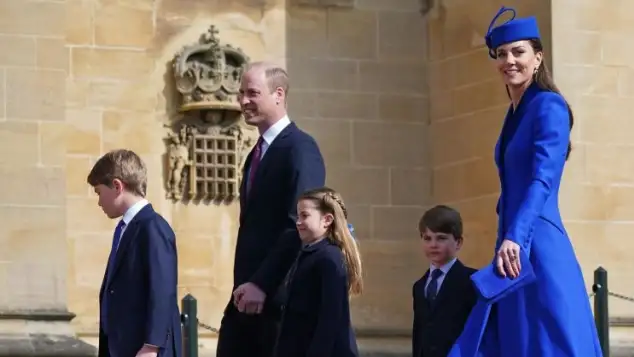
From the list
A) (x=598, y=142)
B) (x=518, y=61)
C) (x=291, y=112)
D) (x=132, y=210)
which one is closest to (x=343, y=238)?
(x=132, y=210)

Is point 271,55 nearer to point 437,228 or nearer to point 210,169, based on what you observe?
point 210,169

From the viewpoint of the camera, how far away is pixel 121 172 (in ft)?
24.1

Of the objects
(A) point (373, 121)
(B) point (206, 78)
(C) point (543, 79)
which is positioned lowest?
(C) point (543, 79)

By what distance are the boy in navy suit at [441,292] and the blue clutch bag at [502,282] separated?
1.59m

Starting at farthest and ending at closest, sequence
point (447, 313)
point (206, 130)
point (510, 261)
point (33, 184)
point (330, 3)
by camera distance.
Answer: point (330, 3) → point (206, 130) → point (33, 184) → point (447, 313) → point (510, 261)

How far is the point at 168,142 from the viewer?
1178 centimetres

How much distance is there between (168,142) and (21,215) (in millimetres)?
1374

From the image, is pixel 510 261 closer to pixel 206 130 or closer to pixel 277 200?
pixel 277 200

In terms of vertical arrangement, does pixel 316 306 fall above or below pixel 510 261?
below

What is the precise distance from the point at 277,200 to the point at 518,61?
4.57ft

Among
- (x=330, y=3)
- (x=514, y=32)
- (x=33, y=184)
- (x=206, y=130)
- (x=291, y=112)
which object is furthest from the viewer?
(x=330, y=3)

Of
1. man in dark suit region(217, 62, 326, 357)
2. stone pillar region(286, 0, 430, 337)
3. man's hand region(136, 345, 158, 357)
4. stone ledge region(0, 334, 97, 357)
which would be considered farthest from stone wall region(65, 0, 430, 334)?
man's hand region(136, 345, 158, 357)

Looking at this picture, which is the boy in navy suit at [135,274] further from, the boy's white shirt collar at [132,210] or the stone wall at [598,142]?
the stone wall at [598,142]

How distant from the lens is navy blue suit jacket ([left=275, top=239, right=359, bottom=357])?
24.3ft
